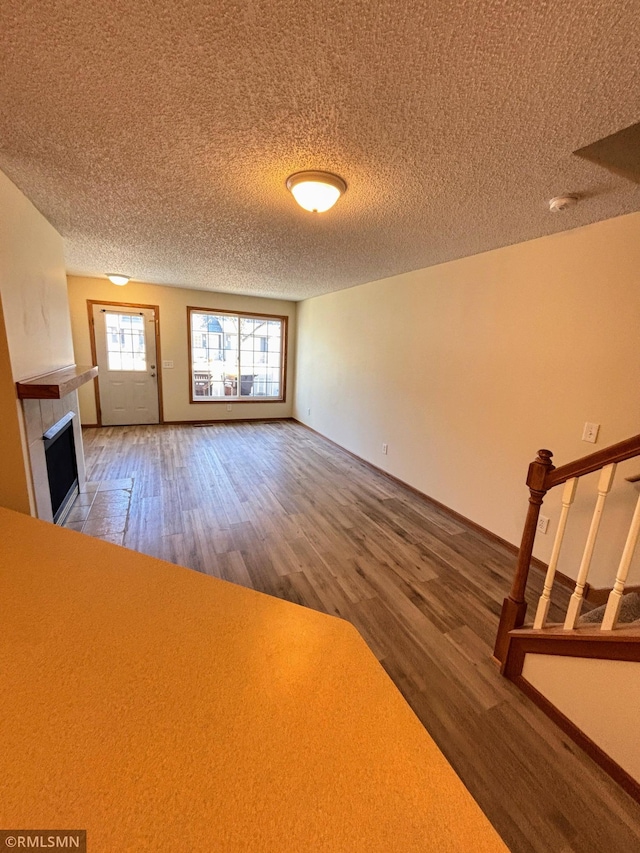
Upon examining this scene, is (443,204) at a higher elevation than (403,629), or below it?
higher

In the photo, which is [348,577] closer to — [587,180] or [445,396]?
[445,396]

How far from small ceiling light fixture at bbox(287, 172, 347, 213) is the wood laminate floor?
2.28 meters

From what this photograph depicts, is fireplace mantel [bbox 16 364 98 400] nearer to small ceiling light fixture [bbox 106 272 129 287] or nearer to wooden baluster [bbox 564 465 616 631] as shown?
wooden baluster [bbox 564 465 616 631]

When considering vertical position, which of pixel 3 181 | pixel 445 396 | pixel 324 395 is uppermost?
pixel 3 181

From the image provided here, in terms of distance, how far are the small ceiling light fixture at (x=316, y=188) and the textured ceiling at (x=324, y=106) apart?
0.06m

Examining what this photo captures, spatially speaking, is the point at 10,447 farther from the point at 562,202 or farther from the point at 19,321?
the point at 562,202

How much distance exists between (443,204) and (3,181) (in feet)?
7.96

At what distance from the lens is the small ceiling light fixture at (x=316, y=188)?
171cm

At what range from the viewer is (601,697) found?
1.29 m

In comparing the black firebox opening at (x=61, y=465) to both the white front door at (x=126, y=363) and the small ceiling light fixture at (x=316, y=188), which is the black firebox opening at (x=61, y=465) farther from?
the white front door at (x=126, y=363)

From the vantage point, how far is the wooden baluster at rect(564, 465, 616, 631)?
126 cm

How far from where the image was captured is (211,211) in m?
2.27

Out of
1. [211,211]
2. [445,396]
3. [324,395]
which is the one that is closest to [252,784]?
[211,211]

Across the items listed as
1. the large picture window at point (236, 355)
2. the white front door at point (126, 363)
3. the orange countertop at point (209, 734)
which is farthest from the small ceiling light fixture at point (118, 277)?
the orange countertop at point (209, 734)
